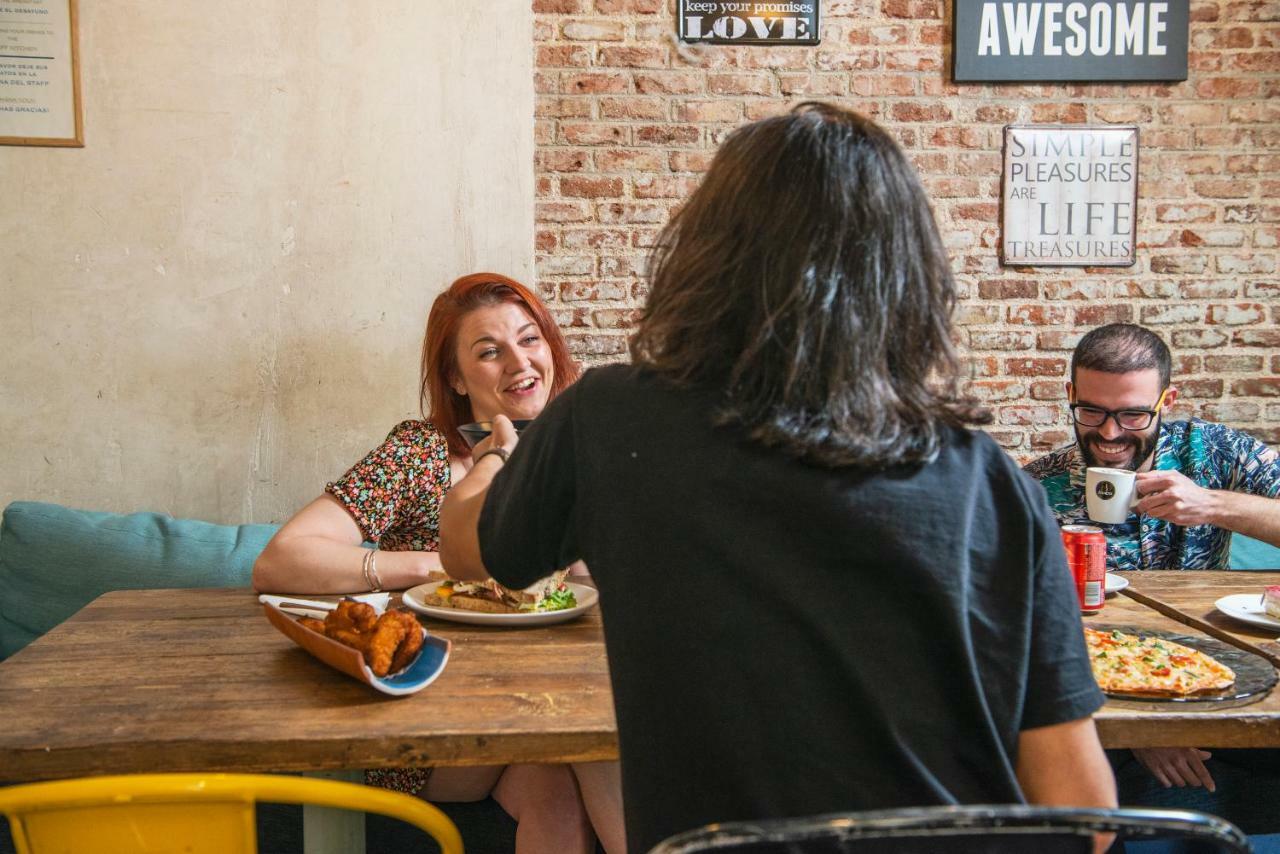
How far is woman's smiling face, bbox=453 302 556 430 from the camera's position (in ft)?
7.89

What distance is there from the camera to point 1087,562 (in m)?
1.80

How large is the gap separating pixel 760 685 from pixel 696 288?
347 millimetres

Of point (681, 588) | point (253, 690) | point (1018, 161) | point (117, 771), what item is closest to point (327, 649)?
point (253, 690)

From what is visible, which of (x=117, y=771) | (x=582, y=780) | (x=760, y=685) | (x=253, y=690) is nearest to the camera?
(x=760, y=685)

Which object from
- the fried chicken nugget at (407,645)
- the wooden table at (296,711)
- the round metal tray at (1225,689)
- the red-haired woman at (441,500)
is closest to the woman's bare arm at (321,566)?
the red-haired woman at (441,500)

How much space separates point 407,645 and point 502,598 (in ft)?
1.07

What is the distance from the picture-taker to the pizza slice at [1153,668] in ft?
4.56

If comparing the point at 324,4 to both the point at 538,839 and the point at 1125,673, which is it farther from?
the point at 1125,673

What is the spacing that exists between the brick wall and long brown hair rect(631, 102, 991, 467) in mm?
2211

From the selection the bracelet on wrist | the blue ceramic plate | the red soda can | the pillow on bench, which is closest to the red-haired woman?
the blue ceramic plate

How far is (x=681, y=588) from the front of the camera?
2.91 feet

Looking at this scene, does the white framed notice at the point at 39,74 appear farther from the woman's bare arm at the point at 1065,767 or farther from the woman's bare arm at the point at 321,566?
the woman's bare arm at the point at 1065,767

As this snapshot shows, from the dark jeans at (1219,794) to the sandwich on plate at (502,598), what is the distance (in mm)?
1278

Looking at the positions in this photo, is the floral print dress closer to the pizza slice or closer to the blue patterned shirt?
the pizza slice
